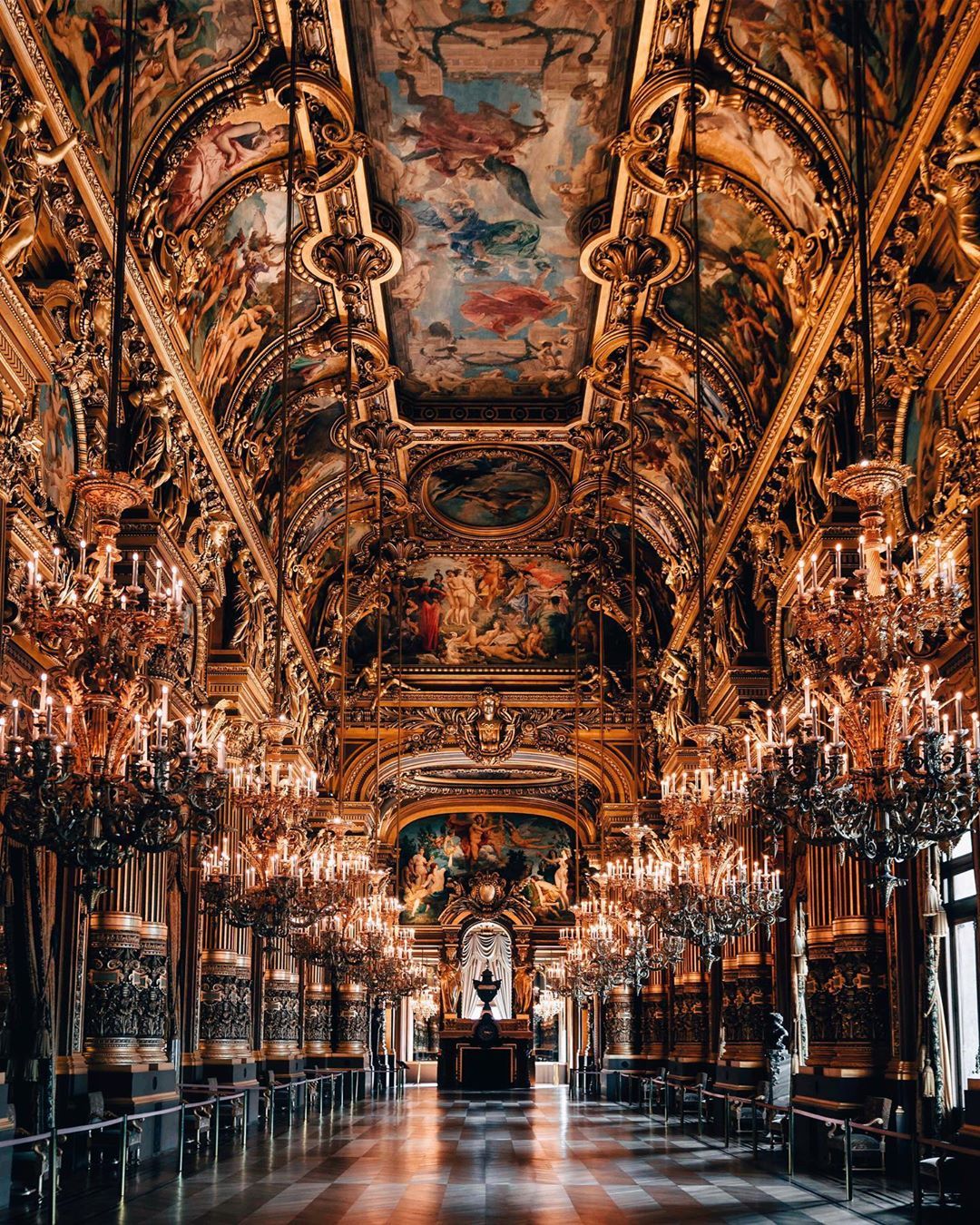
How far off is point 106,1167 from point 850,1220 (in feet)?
24.0

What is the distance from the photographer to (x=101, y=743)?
9.35 metres

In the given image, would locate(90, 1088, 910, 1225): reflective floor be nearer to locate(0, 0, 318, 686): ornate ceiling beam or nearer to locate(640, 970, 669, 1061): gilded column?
locate(0, 0, 318, 686): ornate ceiling beam

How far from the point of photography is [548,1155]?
16500mm

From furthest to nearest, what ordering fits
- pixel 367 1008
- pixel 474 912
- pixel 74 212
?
pixel 474 912 < pixel 367 1008 < pixel 74 212

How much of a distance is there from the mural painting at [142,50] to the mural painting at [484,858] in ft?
105

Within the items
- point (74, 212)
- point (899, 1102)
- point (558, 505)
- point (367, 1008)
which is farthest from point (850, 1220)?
point (367, 1008)

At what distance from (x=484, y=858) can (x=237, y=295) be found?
94.5ft

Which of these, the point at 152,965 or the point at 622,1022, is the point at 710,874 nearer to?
the point at 152,965

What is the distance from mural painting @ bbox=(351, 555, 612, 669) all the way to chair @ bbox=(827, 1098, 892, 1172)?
16.7m

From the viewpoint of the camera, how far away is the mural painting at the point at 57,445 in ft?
41.1

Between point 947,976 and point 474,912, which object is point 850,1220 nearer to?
point 947,976

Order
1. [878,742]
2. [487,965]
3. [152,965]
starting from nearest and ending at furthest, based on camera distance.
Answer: [878,742], [152,965], [487,965]

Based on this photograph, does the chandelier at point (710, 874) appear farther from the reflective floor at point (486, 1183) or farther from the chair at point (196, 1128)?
the chair at point (196, 1128)

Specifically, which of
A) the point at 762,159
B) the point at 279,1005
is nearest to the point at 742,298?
the point at 762,159
